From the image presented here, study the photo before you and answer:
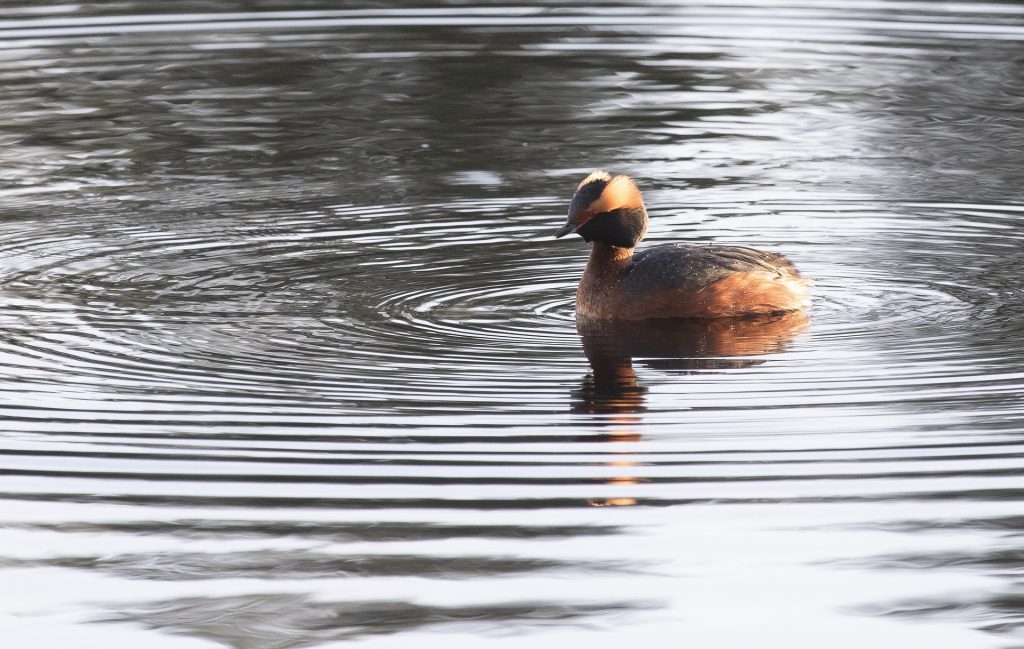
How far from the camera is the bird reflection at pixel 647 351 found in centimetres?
845

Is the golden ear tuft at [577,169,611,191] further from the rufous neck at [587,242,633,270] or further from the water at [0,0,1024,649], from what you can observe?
the water at [0,0,1024,649]

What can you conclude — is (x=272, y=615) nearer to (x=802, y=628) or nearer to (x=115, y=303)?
(x=802, y=628)

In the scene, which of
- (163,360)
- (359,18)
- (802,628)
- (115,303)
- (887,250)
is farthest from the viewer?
(359,18)

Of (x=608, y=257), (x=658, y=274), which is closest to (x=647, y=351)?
(x=658, y=274)

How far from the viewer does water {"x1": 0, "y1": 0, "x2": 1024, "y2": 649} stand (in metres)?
6.33

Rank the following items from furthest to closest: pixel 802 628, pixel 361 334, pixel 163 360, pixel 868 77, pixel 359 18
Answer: pixel 359 18, pixel 868 77, pixel 361 334, pixel 163 360, pixel 802 628

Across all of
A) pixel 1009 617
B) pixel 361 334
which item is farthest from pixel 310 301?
pixel 1009 617

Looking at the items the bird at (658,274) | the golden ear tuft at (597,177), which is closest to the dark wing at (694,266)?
the bird at (658,274)

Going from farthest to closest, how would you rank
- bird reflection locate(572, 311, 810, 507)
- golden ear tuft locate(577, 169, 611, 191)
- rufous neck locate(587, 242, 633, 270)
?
rufous neck locate(587, 242, 633, 270) → golden ear tuft locate(577, 169, 611, 191) → bird reflection locate(572, 311, 810, 507)

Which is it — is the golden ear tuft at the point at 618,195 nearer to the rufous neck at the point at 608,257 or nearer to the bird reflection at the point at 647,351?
the rufous neck at the point at 608,257

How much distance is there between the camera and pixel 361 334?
32.9 feet

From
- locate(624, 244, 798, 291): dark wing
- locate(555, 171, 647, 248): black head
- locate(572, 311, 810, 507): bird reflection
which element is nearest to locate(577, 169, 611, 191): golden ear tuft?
locate(555, 171, 647, 248): black head

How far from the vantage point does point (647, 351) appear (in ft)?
32.4

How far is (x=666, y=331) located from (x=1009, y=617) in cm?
451
